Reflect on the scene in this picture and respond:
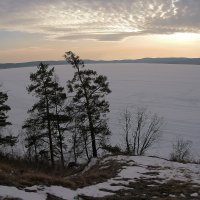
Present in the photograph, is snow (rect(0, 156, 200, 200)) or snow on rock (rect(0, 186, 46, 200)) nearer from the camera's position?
snow on rock (rect(0, 186, 46, 200))

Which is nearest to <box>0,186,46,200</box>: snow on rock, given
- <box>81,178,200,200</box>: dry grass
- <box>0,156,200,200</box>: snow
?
<box>0,156,200,200</box>: snow

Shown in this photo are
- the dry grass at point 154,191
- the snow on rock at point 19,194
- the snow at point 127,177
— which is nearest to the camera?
the snow on rock at point 19,194

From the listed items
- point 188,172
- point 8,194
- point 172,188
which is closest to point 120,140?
point 188,172

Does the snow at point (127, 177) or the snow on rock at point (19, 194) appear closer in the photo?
the snow on rock at point (19, 194)

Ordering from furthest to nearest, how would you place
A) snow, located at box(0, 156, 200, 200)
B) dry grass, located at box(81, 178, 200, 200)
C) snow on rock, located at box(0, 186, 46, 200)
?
dry grass, located at box(81, 178, 200, 200), snow, located at box(0, 156, 200, 200), snow on rock, located at box(0, 186, 46, 200)

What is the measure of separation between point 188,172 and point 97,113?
11.0 m

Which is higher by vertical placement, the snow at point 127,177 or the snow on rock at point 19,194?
the snow on rock at point 19,194

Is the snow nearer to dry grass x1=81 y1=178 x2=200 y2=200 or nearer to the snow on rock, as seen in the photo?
the snow on rock

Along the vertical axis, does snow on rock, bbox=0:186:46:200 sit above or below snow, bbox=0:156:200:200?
above

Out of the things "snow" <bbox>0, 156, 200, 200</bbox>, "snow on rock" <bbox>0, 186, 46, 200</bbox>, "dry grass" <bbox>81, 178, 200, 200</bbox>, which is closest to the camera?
"snow on rock" <bbox>0, 186, 46, 200</bbox>

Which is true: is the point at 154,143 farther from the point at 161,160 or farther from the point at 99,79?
the point at 161,160

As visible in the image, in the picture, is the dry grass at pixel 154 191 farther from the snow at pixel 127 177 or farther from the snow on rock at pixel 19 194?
the snow on rock at pixel 19 194

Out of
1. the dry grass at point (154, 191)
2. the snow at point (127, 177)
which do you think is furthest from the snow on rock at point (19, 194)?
the dry grass at point (154, 191)

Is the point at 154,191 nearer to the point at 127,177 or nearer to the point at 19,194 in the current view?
the point at 127,177
